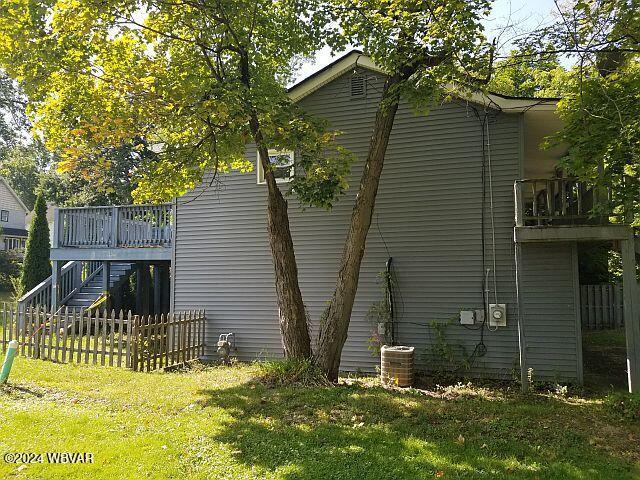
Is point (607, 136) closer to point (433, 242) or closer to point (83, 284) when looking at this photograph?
point (433, 242)

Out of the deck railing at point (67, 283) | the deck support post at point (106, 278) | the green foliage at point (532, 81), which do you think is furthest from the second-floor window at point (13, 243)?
the green foliage at point (532, 81)

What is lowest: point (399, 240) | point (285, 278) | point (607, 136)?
point (285, 278)

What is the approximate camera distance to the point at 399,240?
9875mm

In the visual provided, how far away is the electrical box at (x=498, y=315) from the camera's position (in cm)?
897

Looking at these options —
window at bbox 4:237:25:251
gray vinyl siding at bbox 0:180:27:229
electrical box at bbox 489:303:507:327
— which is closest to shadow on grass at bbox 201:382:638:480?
electrical box at bbox 489:303:507:327

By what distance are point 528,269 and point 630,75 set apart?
3651 millimetres

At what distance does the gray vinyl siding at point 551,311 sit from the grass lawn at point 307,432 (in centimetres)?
116

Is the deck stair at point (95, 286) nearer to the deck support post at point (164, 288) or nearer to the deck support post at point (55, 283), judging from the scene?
the deck support post at point (55, 283)

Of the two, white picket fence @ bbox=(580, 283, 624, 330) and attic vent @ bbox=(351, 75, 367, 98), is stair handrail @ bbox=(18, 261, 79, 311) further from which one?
white picket fence @ bbox=(580, 283, 624, 330)

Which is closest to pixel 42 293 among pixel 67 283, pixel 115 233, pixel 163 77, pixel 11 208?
pixel 67 283

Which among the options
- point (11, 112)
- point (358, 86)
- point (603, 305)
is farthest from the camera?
point (11, 112)

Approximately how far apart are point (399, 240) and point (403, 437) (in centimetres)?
510

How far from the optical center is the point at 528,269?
9008 millimetres

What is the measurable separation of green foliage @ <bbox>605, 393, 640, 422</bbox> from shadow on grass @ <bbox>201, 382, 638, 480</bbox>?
0.47 m
